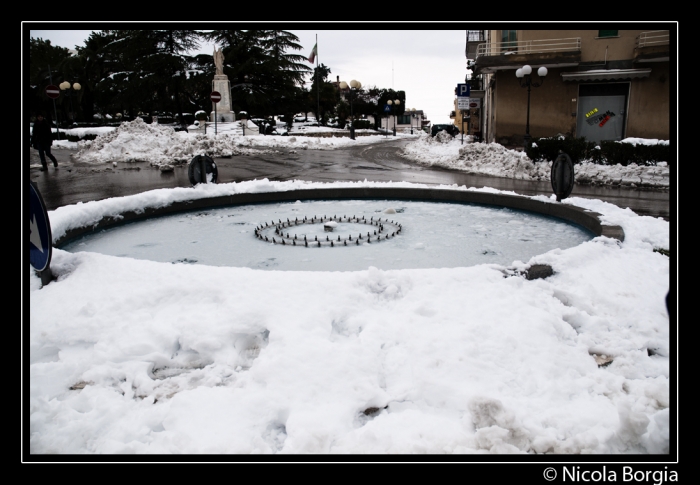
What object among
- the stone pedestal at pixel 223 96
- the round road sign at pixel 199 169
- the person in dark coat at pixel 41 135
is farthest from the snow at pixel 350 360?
the stone pedestal at pixel 223 96

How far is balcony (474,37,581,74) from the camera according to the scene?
23.0 m

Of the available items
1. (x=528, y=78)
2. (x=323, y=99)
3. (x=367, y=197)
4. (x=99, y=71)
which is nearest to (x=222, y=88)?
(x=99, y=71)

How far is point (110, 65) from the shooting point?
166 feet

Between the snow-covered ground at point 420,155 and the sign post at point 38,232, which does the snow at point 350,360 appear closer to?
the sign post at point 38,232

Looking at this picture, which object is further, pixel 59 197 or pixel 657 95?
pixel 657 95

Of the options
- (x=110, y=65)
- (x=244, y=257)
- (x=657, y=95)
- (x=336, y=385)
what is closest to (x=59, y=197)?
(x=244, y=257)

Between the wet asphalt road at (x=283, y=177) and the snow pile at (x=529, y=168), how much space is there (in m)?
0.88

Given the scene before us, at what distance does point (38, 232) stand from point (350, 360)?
2709 mm

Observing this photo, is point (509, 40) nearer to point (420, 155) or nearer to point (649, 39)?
point (649, 39)

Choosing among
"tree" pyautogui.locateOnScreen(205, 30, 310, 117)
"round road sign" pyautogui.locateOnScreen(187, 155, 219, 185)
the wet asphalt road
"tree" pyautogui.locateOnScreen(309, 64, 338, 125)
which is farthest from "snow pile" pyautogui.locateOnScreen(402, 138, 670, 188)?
"tree" pyautogui.locateOnScreen(309, 64, 338, 125)

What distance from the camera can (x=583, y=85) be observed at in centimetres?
2455

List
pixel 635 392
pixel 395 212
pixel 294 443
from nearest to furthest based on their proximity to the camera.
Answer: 1. pixel 294 443
2. pixel 635 392
3. pixel 395 212
